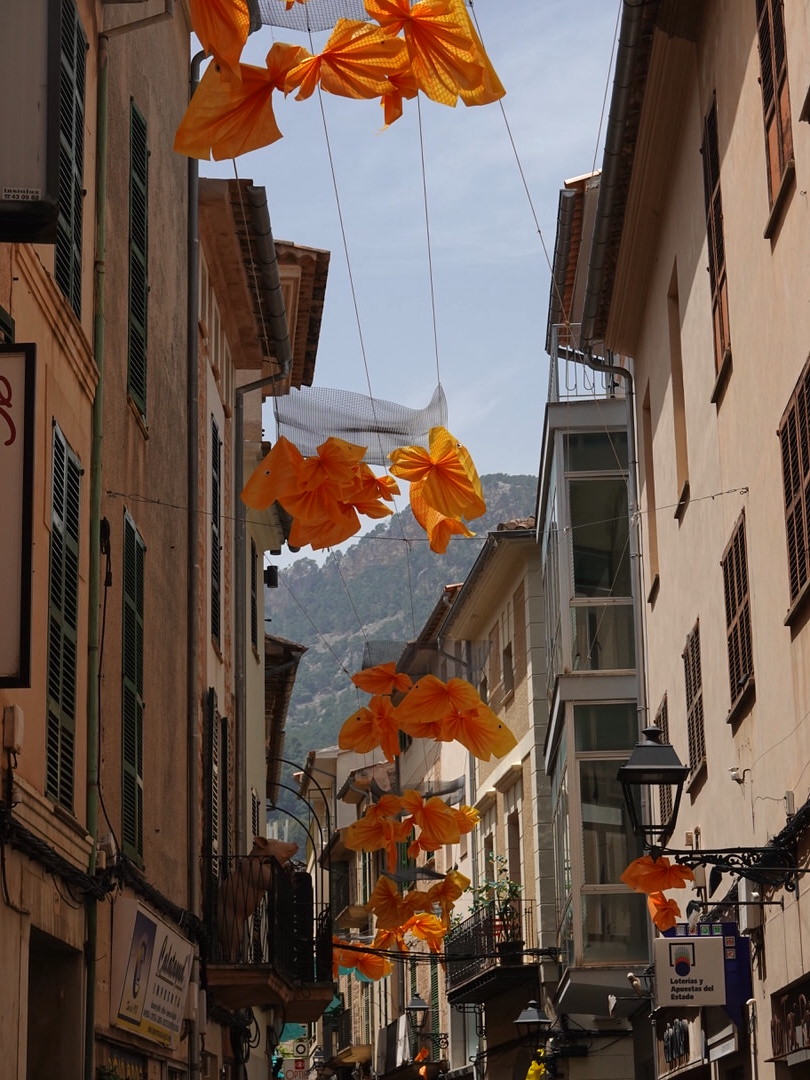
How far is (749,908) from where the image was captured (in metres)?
12.2

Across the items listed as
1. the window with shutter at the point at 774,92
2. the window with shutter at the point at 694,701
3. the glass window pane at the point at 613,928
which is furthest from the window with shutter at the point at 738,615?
the glass window pane at the point at 613,928

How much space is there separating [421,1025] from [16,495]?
132 feet

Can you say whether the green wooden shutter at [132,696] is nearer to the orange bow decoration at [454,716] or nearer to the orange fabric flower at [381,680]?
the orange fabric flower at [381,680]

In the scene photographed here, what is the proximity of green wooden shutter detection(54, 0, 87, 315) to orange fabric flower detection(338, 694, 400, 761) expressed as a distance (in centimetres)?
432

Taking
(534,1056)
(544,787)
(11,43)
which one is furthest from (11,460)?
(534,1056)

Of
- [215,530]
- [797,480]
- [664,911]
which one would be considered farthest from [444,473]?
[215,530]

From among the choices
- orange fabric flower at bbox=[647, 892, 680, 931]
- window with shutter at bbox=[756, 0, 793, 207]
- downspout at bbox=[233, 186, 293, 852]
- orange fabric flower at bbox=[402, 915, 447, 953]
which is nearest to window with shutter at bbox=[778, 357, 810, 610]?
window with shutter at bbox=[756, 0, 793, 207]

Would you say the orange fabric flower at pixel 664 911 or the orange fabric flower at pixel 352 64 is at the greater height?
the orange fabric flower at pixel 352 64

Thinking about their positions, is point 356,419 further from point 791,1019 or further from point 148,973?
point 791,1019

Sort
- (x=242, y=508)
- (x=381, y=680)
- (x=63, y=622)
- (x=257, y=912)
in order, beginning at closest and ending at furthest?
(x=63, y=622)
(x=381, y=680)
(x=257, y=912)
(x=242, y=508)

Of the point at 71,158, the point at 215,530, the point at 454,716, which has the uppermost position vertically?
the point at 215,530

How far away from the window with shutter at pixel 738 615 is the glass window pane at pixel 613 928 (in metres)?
11.1

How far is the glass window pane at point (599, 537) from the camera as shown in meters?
25.2

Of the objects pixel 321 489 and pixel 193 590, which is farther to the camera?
pixel 193 590
